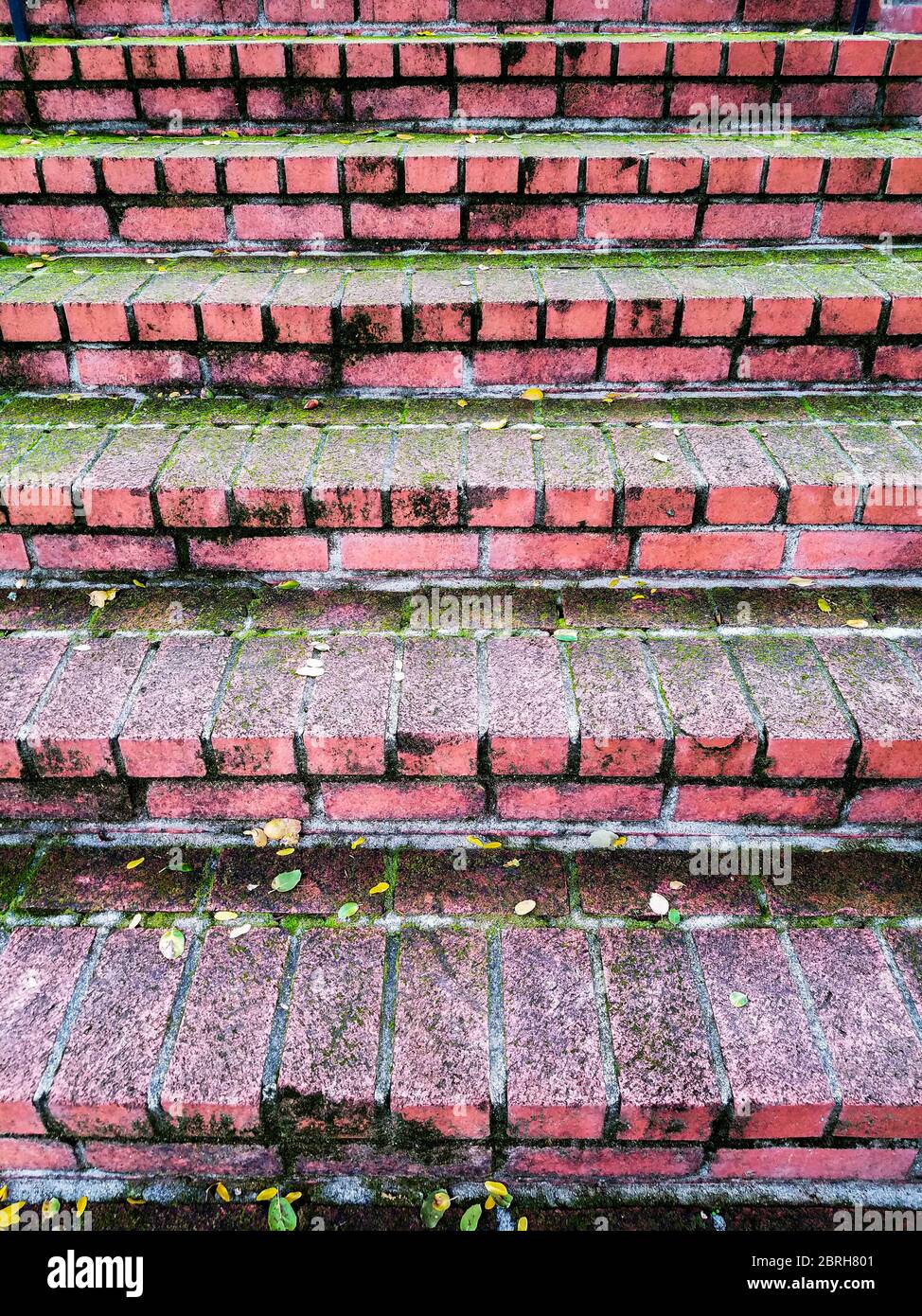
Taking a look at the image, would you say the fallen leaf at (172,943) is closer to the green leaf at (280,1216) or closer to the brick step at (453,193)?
the green leaf at (280,1216)

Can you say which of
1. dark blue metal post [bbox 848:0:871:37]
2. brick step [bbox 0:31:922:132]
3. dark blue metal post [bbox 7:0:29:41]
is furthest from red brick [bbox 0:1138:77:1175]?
dark blue metal post [bbox 848:0:871:37]


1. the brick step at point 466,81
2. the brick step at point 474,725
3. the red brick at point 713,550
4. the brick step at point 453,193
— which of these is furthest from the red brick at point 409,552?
the brick step at point 466,81

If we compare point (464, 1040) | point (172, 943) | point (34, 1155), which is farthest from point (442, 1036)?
point (34, 1155)

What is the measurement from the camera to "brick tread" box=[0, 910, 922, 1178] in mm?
1278

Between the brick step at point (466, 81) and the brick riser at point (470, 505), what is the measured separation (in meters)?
1.22

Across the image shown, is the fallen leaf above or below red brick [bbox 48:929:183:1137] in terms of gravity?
above

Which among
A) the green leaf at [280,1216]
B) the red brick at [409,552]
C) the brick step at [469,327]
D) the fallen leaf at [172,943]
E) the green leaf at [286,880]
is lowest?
the green leaf at [280,1216]

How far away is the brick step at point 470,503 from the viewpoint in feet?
5.58

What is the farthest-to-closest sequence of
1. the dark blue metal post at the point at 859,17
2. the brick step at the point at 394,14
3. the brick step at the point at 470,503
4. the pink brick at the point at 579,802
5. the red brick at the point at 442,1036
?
1. the brick step at the point at 394,14
2. the dark blue metal post at the point at 859,17
3. the brick step at the point at 470,503
4. the pink brick at the point at 579,802
5. the red brick at the point at 442,1036

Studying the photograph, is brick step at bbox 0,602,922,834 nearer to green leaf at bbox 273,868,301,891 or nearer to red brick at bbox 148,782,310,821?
red brick at bbox 148,782,310,821

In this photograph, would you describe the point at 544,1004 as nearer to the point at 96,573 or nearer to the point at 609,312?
the point at 96,573

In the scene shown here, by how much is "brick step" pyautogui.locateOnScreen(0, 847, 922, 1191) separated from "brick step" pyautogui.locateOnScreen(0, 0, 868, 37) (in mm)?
2738

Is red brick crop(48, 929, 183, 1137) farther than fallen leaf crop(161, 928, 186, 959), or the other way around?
fallen leaf crop(161, 928, 186, 959)
